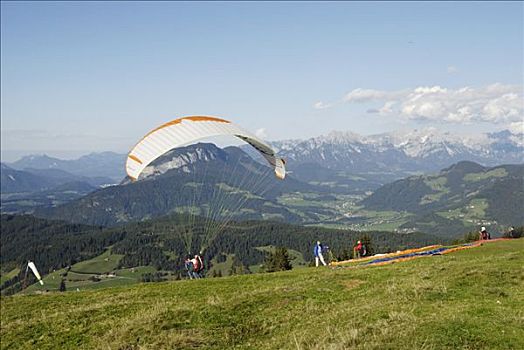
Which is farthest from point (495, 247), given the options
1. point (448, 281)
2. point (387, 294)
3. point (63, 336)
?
point (63, 336)

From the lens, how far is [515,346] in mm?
11109

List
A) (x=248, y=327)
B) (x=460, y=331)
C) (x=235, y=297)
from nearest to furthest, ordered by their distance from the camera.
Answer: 1. (x=460, y=331)
2. (x=248, y=327)
3. (x=235, y=297)

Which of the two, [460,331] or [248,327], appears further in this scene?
→ [248,327]

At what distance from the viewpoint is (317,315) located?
16.5 metres

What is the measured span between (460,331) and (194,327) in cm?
943

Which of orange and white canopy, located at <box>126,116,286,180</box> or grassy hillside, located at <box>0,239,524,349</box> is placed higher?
orange and white canopy, located at <box>126,116,286,180</box>

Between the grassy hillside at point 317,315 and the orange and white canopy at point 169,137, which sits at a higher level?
the orange and white canopy at point 169,137

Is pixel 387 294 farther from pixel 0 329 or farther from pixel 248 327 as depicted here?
pixel 0 329

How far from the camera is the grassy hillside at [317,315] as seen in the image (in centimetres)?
1217

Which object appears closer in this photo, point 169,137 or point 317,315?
point 317,315

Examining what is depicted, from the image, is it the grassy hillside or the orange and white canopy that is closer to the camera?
the grassy hillside

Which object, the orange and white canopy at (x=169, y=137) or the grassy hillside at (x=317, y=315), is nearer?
the grassy hillside at (x=317, y=315)

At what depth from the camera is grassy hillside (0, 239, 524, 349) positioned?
12.2 metres

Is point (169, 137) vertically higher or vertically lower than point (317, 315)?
higher
